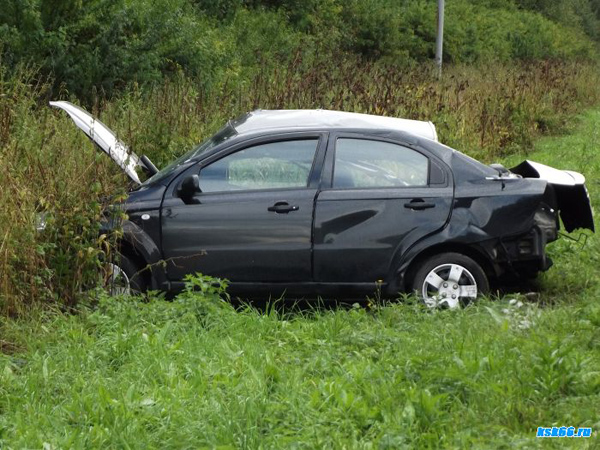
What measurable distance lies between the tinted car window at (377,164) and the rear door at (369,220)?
0.6 inches

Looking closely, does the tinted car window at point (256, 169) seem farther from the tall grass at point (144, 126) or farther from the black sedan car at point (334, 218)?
the tall grass at point (144, 126)

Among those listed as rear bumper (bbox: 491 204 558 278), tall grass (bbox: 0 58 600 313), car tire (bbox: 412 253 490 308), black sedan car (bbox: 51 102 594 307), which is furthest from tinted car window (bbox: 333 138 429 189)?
tall grass (bbox: 0 58 600 313)

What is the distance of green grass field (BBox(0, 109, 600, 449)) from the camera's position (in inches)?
213

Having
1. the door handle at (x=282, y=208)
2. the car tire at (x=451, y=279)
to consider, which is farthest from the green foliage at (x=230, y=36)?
the car tire at (x=451, y=279)

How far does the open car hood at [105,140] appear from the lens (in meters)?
8.69

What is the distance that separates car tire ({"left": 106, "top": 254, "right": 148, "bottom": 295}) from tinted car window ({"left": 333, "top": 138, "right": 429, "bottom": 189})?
1.77 m

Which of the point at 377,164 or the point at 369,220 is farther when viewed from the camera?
the point at 377,164

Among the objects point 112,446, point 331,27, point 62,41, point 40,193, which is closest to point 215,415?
point 112,446

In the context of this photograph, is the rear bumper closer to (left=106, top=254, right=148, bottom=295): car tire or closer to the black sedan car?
the black sedan car

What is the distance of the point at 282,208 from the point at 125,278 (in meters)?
1.36

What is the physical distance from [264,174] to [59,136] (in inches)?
97.0

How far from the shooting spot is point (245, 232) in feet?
27.8

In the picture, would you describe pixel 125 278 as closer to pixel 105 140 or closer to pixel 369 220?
pixel 105 140

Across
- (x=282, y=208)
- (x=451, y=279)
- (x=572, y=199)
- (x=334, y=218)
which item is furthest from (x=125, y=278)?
(x=572, y=199)
